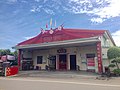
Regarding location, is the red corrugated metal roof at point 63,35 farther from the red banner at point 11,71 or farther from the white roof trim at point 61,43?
the red banner at point 11,71

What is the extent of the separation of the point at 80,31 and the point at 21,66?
10.2 meters

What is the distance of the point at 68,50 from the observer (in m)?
26.1

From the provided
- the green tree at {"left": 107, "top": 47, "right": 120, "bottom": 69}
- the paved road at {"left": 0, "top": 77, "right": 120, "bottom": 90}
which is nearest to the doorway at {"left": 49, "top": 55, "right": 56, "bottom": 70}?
the green tree at {"left": 107, "top": 47, "right": 120, "bottom": 69}

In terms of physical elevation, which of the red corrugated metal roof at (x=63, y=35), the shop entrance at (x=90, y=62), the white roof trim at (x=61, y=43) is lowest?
the shop entrance at (x=90, y=62)

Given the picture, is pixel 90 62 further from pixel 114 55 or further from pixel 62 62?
pixel 62 62

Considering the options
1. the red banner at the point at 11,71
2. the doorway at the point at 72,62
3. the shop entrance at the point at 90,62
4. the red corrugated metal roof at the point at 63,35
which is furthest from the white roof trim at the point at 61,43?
the red banner at the point at 11,71

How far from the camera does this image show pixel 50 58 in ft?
90.6

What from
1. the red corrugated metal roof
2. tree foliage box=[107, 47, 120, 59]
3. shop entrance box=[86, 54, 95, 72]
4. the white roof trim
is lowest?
shop entrance box=[86, 54, 95, 72]

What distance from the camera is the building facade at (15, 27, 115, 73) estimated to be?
21.5m

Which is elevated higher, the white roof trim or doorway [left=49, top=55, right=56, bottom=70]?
the white roof trim

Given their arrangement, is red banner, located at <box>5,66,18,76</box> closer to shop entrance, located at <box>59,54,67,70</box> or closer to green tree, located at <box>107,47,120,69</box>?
shop entrance, located at <box>59,54,67,70</box>

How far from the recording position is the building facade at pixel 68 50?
21.5 metres

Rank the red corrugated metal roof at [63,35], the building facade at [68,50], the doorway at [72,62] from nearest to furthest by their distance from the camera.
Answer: the building facade at [68,50] < the red corrugated metal roof at [63,35] < the doorway at [72,62]

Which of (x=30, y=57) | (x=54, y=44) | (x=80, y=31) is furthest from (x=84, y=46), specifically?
(x=30, y=57)
